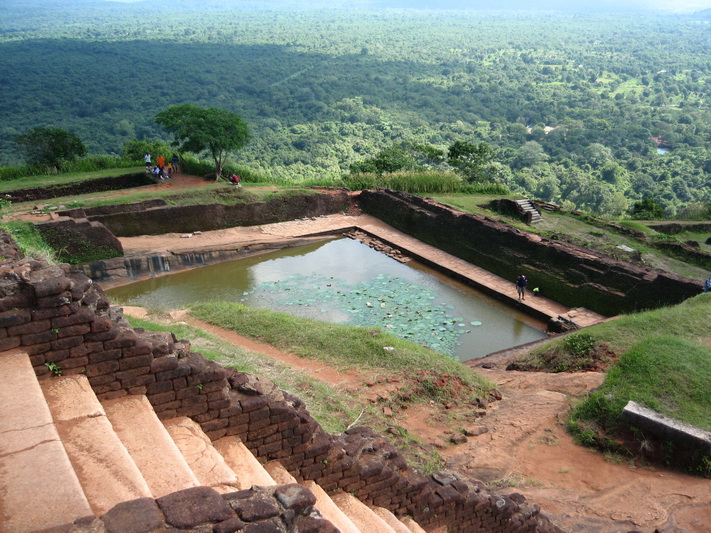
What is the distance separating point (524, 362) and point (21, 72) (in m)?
92.4

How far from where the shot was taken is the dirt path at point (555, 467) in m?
6.00

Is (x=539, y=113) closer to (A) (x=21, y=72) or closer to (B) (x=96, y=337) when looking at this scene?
(A) (x=21, y=72)

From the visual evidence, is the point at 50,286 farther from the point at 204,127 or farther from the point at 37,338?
the point at 204,127

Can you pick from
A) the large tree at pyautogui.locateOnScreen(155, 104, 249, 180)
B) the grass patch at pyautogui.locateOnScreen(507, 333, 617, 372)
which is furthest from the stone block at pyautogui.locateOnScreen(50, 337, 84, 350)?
the large tree at pyautogui.locateOnScreen(155, 104, 249, 180)

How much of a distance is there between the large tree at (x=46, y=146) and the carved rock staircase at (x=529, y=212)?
17549mm

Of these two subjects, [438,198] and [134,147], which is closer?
[438,198]

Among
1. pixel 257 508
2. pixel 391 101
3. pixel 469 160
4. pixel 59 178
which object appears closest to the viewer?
pixel 257 508

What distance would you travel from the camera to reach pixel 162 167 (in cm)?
2133

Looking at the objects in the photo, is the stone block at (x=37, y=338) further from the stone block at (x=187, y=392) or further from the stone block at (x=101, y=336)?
the stone block at (x=187, y=392)

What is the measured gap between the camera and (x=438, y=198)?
71.5 ft

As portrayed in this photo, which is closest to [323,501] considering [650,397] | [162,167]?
[650,397]

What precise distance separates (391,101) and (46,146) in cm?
6139

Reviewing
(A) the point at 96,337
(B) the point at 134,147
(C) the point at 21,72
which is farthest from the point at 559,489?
(C) the point at 21,72

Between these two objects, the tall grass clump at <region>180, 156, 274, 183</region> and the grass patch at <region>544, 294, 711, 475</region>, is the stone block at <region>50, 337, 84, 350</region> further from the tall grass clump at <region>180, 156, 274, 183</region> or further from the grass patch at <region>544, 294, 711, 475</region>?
the tall grass clump at <region>180, 156, 274, 183</region>
